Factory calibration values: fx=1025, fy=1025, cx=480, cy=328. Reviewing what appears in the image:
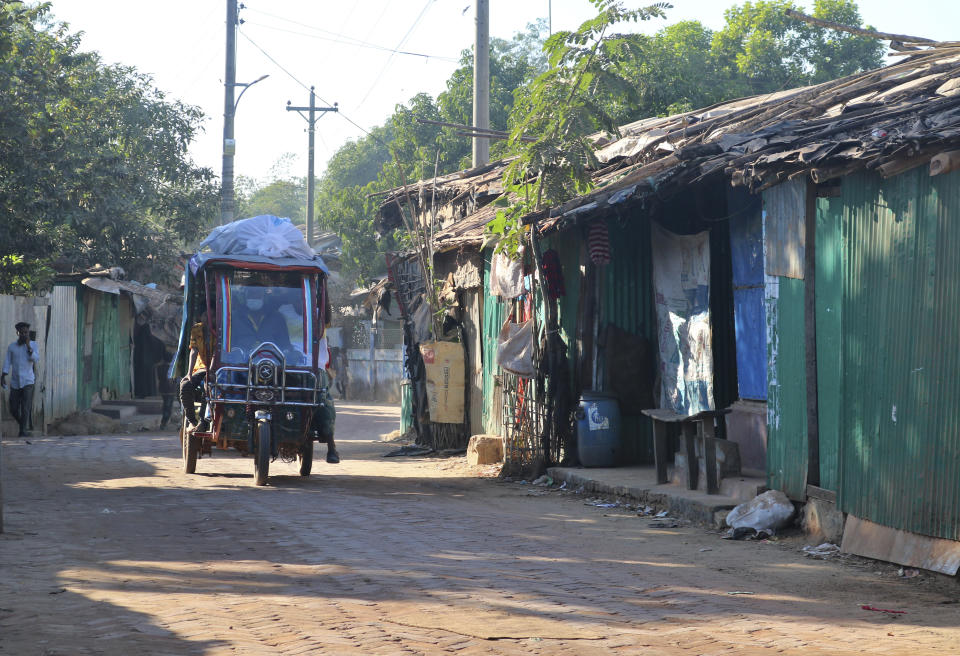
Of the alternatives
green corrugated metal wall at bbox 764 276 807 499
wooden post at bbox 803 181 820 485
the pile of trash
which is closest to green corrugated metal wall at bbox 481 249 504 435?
green corrugated metal wall at bbox 764 276 807 499

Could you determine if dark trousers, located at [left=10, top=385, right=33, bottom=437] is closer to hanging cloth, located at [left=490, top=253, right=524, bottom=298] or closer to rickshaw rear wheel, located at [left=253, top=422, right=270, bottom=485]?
rickshaw rear wheel, located at [left=253, top=422, right=270, bottom=485]

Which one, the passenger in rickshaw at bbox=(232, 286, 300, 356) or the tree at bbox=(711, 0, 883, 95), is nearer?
the passenger in rickshaw at bbox=(232, 286, 300, 356)

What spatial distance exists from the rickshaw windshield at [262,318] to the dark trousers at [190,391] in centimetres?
55

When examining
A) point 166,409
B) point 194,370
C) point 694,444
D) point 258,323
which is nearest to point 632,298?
point 694,444

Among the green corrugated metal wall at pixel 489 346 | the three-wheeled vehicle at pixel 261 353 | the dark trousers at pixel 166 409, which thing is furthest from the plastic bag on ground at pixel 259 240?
the dark trousers at pixel 166 409

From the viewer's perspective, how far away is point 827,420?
25.8 feet

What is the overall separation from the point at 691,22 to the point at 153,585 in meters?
35.8

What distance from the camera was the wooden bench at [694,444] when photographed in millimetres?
9359

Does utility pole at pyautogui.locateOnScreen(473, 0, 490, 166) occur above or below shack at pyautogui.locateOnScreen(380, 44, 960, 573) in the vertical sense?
above

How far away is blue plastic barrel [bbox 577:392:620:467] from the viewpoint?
38.2ft

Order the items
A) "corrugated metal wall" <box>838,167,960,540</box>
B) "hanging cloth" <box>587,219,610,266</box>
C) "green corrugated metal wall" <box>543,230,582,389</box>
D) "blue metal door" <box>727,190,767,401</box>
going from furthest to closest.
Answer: "green corrugated metal wall" <box>543,230,582,389</box>
"hanging cloth" <box>587,219,610,266</box>
"blue metal door" <box>727,190,767,401</box>
"corrugated metal wall" <box>838,167,960,540</box>

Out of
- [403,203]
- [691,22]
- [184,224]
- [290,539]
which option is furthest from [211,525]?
[691,22]

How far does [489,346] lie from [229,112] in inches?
470

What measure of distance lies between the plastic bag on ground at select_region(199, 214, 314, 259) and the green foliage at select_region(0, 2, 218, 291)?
7287 millimetres
